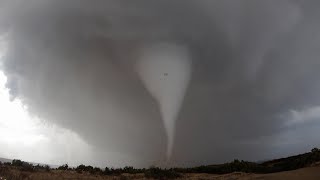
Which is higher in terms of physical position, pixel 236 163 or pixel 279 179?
pixel 236 163

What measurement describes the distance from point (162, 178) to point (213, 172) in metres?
10.6

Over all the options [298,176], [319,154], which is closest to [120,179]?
[298,176]

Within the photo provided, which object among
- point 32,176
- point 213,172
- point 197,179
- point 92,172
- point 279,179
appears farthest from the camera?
point 213,172

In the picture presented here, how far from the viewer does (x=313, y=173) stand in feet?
102

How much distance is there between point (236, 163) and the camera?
46.3 m

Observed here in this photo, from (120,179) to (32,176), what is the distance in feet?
25.9

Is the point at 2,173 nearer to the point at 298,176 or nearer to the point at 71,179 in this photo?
the point at 71,179

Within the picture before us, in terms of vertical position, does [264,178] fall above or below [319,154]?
below

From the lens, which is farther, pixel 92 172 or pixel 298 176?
pixel 92 172

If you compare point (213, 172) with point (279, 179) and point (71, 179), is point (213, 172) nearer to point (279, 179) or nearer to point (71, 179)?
point (279, 179)

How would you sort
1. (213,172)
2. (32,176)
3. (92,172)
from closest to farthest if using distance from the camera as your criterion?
(32,176), (92,172), (213,172)

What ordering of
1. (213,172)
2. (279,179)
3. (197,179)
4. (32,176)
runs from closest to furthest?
(279,179) → (32,176) → (197,179) → (213,172)

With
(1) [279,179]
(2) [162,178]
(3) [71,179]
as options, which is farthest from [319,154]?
(3) [71,179]

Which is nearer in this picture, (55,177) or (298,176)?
(298,176)
